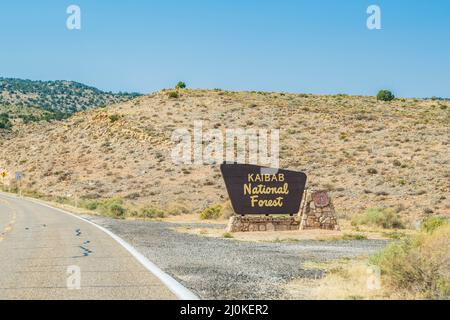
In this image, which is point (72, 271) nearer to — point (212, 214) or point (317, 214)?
point (317, 214)

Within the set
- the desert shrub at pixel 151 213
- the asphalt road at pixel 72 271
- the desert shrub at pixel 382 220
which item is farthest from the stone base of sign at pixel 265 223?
the desert shrub at pixel 151 213

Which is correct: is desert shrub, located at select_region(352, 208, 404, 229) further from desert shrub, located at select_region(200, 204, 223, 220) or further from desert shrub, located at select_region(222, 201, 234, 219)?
desert shrub, located at select_region(200, 204, 223, 220)

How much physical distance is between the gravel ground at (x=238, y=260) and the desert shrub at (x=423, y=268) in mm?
1645

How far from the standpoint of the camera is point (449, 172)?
150 feet

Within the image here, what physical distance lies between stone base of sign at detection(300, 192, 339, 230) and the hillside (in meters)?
11.3

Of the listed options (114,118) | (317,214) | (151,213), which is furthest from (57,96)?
(317,214)

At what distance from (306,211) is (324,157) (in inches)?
1319

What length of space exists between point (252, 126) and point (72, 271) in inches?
2314

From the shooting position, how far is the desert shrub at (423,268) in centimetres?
829

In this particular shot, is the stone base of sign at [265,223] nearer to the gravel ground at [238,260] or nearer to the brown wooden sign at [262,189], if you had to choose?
the brown wooden sign at [262,189]

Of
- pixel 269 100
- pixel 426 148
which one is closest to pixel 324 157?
pixel 426 148

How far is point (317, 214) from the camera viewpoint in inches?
904
